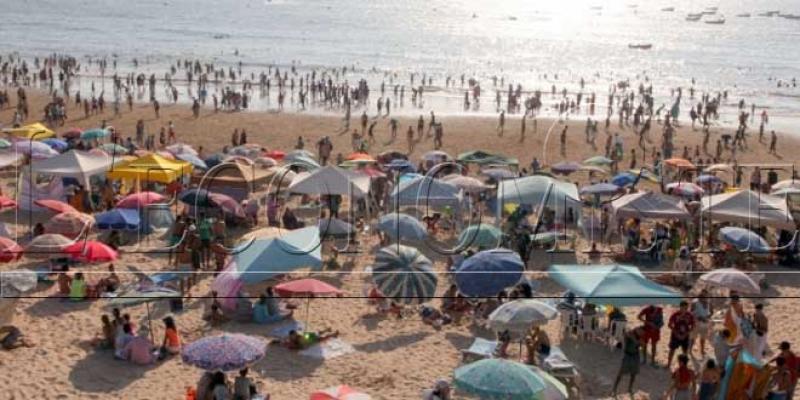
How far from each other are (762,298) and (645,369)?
4401 mm

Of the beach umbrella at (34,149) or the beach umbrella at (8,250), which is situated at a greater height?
the beach umbrella at (34,149)

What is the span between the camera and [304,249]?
1479cm

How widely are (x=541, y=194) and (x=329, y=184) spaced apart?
4358 mm

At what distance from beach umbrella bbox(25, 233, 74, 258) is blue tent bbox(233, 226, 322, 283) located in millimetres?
3028

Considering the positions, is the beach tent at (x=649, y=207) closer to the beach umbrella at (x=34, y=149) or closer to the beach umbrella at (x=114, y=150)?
the beach umbrella at (x=114, y=150)

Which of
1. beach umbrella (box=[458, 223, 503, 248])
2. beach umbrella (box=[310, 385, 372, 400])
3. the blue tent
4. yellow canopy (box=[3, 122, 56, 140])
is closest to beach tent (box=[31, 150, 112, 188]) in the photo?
yellow canopy (box=[3, 122, 56, 140])

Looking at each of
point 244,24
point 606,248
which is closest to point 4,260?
point 606,248

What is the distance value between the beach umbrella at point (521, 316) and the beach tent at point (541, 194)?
633cm

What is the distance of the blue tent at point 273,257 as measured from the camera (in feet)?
46.4

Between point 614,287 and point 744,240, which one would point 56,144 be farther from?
point 744,240

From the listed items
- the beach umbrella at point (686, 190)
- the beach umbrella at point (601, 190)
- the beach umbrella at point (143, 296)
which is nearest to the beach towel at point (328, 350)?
the beach umbrella at point (143, 296)

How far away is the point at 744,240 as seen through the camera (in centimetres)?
1720

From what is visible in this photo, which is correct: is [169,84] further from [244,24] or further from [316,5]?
[316,5]

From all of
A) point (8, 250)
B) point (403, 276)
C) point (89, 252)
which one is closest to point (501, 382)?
point (403, 276)
